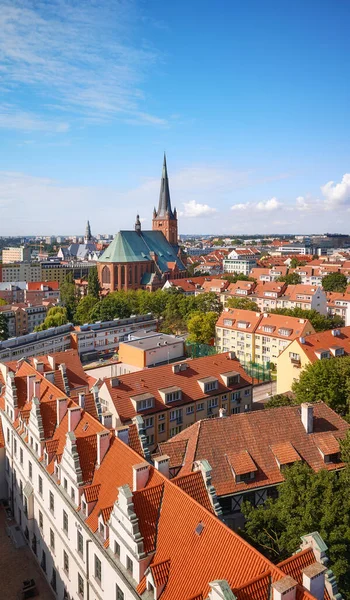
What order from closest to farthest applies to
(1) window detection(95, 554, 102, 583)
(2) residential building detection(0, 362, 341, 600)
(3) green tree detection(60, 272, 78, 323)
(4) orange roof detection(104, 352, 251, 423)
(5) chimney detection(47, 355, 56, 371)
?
(2) residential building detection(0, 362, 341, 600) → (1) window detection(95, 554, 102, 583) → (4) orange roof detection(104, 352, 251, 423) → (5) chimney detection(47, 355, 56, 371) → (3) green tree detection(60, 272, 78, 323)

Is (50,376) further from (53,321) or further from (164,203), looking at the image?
(164,203)

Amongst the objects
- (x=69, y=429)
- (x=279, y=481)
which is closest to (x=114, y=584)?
(x=69, y=429)

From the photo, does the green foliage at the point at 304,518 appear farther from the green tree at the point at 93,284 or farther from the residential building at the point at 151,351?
the green tree at the point at 93,284

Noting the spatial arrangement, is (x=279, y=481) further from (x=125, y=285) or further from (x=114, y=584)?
(x=125, y=285)

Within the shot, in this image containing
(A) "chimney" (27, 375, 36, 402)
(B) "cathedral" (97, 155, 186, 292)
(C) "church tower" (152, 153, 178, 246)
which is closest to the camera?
(A) "chimney" (27, 375, 36, 402)

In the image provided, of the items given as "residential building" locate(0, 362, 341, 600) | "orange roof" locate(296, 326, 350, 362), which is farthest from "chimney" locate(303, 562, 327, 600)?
"orange roof" locate(296, 326, 350, 362)

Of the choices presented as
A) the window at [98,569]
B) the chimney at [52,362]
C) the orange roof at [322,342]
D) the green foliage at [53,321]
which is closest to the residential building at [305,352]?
the orange roof at [322,342]

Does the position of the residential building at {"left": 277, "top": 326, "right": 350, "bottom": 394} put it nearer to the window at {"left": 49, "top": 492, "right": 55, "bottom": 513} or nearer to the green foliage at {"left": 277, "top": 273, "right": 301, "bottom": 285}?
the window at {"left": 49, "top": 492, "right": 55, "bottom": 513}
